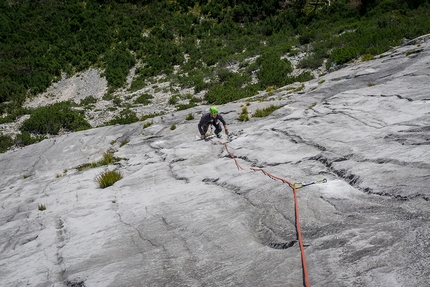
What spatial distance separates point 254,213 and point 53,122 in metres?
20.5

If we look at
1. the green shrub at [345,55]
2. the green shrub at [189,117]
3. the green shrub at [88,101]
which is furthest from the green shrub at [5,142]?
the green shrub at [345,55]

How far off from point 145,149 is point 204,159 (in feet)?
13.7

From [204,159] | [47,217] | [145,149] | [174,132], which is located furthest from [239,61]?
[47,217]

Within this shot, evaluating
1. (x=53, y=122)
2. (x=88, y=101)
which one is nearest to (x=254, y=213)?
(x=53, y=122)

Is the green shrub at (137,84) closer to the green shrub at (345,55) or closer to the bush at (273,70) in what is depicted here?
the bush at (273,70)

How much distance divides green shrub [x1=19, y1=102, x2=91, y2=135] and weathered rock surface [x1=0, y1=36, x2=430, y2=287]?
12445mm

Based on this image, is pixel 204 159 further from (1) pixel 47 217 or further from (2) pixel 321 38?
(2) pixel 321 38

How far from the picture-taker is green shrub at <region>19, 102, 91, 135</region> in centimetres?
2142

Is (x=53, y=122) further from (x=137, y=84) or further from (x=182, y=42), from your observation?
(x=182, y=42)

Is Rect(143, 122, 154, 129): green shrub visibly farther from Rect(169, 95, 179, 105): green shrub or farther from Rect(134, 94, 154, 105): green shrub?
Rect(134, 94, 154, 105): green shrub

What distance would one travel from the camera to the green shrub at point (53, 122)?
2142 cm

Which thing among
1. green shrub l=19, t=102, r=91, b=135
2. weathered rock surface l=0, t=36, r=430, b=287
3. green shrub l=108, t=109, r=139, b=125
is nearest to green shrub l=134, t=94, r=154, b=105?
green shrub l=108, t=109, r=139, b=125

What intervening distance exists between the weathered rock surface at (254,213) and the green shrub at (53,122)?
12445 millimetres

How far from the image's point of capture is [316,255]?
3.75 meters
